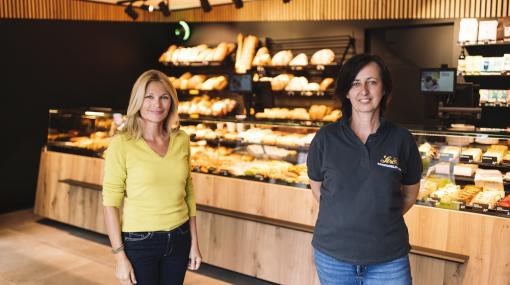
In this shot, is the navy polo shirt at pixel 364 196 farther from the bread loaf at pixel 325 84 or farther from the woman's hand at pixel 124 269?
the bread loaf at pixel 325 84

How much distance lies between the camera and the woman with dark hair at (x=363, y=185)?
67.5 inches

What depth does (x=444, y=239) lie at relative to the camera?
2992 millimetres

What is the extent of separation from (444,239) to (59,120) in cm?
406

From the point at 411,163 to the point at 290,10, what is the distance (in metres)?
4.82

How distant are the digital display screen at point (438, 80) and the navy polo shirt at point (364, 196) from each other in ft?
8.61

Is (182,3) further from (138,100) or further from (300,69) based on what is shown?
(138,100)

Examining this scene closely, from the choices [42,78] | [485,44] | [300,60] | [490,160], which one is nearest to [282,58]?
[300,60]

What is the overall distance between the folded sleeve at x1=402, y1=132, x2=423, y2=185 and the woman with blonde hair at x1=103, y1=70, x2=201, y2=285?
0.92 m

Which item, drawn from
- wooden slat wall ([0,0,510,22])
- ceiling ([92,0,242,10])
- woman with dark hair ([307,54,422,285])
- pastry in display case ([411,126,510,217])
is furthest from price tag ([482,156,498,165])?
ceiling ([92,0,242,10])

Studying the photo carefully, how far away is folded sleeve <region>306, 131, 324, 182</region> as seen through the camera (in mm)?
1869

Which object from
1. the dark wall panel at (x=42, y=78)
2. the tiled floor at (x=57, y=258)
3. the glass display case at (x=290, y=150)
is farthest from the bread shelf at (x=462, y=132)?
the dark wall panel at (x=42, y=78)

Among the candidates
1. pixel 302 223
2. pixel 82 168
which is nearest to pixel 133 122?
pixel 302 223

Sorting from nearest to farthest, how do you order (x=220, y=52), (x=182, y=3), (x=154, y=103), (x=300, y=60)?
(x=154, y=103)
(x=300, y=60)
(x=220, y=52)
(x=182, y=3)

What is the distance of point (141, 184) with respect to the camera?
2021 mm
